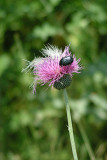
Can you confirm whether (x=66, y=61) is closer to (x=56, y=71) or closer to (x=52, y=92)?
(x=56, y=71)

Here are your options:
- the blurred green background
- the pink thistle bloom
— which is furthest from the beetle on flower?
the blurred green background

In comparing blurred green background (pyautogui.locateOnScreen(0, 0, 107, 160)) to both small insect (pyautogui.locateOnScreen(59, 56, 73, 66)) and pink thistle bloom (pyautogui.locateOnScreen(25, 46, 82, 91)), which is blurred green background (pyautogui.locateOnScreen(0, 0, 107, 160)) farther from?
small insect (pyautogui.locateOnScreen(59, 56, 73, 66))

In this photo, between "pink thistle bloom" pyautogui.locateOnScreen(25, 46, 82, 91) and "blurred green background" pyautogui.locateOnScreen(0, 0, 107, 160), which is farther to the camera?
"blurred green background" pyautogui.locateOnScreen(0, 0, 107, 160)

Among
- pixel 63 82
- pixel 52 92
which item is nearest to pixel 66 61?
pixel 63 82

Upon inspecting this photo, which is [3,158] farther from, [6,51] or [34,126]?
[6,51]

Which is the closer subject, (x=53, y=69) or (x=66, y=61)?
(x=66, y=61)

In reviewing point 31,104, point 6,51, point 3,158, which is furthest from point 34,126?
point 6,51

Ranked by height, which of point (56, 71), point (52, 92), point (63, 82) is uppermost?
point (52, 92)

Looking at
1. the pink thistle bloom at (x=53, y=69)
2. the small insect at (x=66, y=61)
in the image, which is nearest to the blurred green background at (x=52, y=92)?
the pink thistle bloom at (x=53, y=69)

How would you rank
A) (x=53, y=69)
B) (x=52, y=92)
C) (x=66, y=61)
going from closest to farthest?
(x=66, y=61) → (x=53, y=69) → (x=52, y=92)
